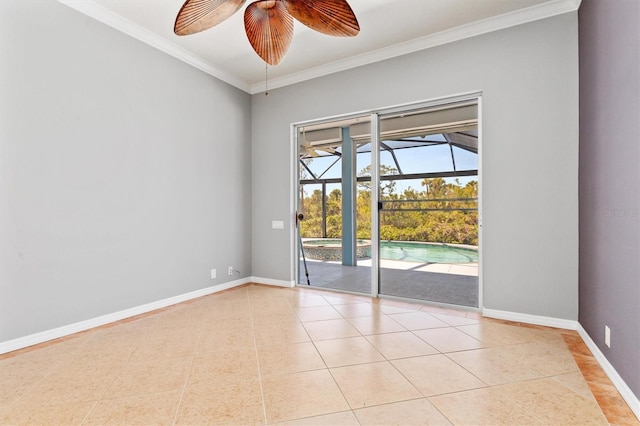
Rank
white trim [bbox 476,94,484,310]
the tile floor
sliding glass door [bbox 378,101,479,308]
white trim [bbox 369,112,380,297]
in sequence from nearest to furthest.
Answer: the tile floor → white trim [bbox 476,94,484,310] → sliding glass door [bbox 378,101,479,308] → white trim [bbox 369,112,380,297]

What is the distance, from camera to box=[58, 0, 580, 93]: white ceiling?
9.18 ft

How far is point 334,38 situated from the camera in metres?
3.35

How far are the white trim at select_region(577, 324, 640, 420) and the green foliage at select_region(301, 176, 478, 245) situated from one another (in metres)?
1.22

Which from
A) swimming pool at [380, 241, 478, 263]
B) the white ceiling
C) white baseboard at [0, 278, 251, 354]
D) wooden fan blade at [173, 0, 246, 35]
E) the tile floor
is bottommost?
the tile floor

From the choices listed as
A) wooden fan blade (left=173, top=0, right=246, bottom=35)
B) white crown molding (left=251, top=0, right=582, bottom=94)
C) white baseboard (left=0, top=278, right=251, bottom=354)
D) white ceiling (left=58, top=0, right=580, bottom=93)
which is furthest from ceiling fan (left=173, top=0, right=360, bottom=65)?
white baseboard (left=0, top=278, right=251, bottom=354)

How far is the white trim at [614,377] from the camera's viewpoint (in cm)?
160

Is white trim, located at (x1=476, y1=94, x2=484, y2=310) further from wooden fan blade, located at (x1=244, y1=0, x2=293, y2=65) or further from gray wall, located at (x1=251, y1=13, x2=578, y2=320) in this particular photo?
wooden fan blade, located at (x1=244, y1=0, x2=293, y2=65)

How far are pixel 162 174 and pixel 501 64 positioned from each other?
353 cm

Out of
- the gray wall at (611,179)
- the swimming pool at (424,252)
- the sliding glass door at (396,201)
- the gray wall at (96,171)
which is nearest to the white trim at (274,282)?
the sliding glass door at (396,201)

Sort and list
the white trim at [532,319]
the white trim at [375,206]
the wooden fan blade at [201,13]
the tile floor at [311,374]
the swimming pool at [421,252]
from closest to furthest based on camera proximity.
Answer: the tile floor at [311,374] < the wooden fan blade at [201,13] < the white trim at [532,319] < the swimming pool at [421,252] < the white trim at [375,206]

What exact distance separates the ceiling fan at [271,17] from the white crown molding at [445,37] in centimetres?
146

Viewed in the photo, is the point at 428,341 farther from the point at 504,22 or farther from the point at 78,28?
the point at 78,28

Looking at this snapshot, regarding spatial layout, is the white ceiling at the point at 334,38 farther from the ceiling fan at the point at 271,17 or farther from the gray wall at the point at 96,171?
the ceiling fan at the point at 271,17

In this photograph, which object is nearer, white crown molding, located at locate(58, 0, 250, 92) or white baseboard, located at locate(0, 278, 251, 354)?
white baseboard, located at locate(0, 278, 251, 354)
